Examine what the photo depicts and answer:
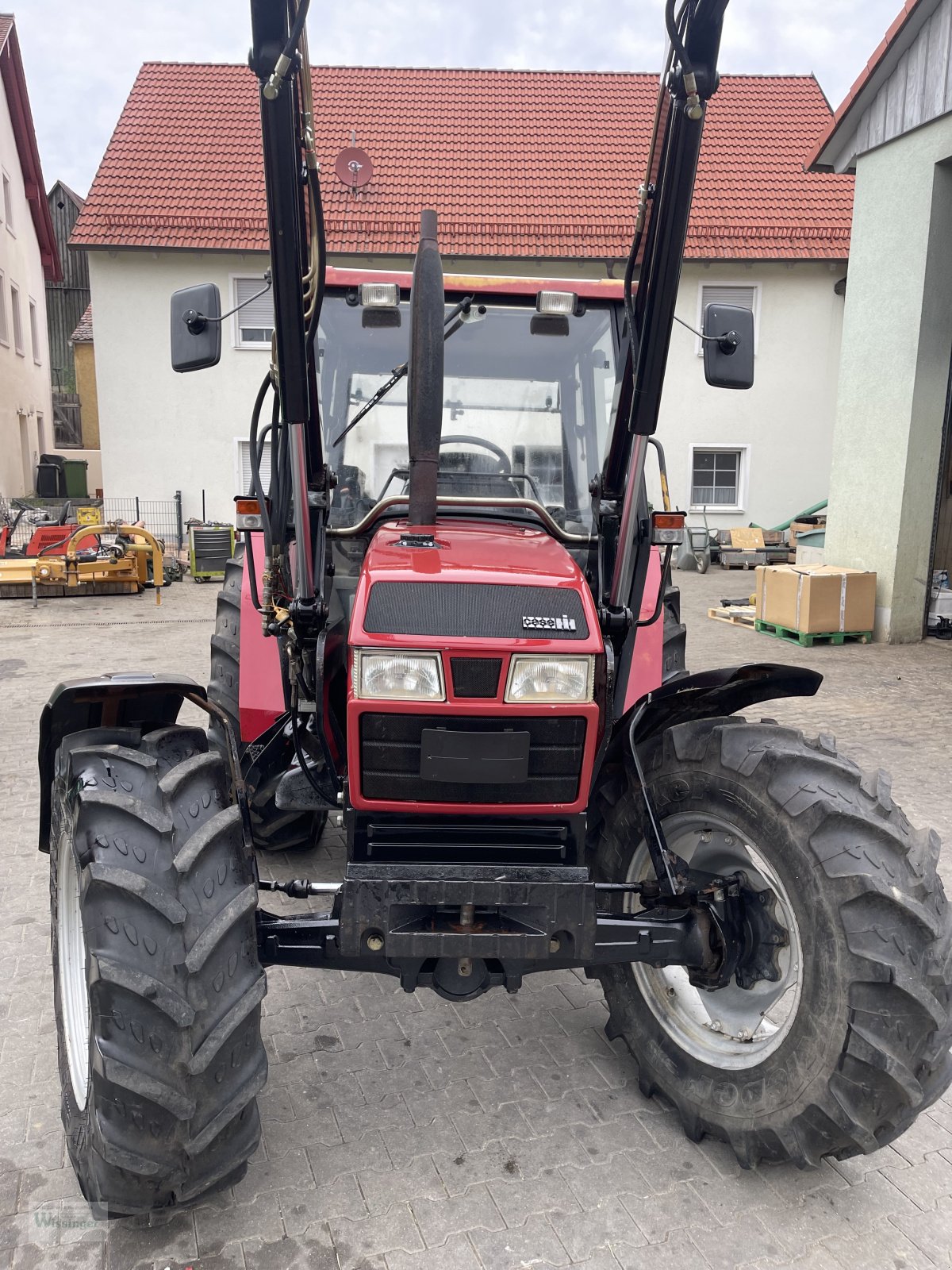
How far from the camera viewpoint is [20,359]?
24.5m

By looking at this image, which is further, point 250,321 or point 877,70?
point 250,321

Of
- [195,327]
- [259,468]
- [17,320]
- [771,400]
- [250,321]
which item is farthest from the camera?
[17,320]

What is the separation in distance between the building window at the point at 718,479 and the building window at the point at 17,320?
16.2 metres

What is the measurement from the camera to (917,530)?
9.63 m

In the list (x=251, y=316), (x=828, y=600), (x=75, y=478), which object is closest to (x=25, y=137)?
(x=75, y=478)

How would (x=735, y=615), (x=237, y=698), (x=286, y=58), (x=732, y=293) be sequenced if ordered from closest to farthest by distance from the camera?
(x=286, y=58)
(x=237, y=698)
(x=735, y=615)
(x=732, y=293)

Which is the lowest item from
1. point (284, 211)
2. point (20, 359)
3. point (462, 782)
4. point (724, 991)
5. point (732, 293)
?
point (724, 991)

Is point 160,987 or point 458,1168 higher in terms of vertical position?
point 160,987

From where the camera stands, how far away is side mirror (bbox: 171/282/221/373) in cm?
294

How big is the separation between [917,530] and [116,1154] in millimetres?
9236

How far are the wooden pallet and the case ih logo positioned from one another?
8.97 m

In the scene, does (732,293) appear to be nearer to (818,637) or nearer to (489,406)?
(818,637)

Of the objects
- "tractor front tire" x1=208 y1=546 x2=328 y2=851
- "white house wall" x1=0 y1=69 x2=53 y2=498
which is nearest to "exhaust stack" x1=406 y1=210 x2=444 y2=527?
"tractor front tire" x1=208 y1=546 x2=328 y2=851

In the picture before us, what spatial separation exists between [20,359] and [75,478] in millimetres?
3051
